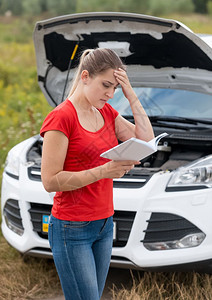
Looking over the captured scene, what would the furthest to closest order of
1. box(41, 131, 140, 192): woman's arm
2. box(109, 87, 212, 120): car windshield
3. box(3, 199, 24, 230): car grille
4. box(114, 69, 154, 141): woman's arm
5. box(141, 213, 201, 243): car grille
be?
1. box(109, 87, 212, 120): car windshield
2. box(3, 199, 24, 230): car grille
3. box(141, 213, 201, 243): car grille
4. box(114, 69, 154, 141): woman's arm
5. box(41, 131, 140, 192): woman's arm

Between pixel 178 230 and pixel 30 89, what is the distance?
30.0ft

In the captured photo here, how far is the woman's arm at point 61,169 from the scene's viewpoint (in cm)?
201

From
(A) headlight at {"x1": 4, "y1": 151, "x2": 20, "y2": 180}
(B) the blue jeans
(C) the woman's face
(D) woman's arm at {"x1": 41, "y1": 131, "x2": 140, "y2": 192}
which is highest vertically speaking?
(C) the woman's face

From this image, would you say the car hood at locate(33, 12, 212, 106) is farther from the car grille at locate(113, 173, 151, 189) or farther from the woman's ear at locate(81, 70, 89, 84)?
the woman's ear at locate(81, 70, 89, 84)

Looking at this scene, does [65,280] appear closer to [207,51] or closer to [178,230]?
[178,230]

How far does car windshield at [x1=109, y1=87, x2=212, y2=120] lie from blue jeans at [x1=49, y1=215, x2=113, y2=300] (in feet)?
6.94

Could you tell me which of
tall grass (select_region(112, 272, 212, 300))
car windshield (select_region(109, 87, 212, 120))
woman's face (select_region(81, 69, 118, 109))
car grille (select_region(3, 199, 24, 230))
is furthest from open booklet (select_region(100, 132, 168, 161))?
car windshield (select_region(109, 87, 212, 120))

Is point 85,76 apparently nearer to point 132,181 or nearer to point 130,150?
point 130,150

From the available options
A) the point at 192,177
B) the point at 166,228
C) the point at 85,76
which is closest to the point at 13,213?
the point at 166,228

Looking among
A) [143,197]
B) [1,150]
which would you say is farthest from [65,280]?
[1,150]

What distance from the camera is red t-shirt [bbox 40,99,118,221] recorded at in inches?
80.9

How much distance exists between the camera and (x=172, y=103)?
424cm

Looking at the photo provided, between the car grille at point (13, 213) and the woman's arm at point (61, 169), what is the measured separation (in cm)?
167

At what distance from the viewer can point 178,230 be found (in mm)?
3186
